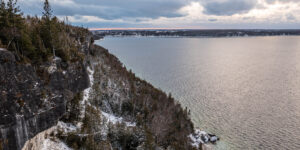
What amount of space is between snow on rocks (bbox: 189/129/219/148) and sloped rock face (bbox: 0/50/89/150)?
52.2 ft

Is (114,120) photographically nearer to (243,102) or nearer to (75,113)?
(75,113)

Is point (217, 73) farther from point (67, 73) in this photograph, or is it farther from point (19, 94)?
point (19, 94)

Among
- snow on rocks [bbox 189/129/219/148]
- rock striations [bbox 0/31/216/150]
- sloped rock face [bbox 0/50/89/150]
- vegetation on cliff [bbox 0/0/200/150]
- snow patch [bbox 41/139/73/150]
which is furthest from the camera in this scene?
snow on rocks [bbox 189/129/219/148]

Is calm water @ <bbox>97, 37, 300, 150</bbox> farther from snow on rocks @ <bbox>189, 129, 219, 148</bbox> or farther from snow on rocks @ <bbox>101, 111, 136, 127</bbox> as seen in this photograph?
snow on rocks @ <bbox>101, 111, 136, 127</bbox>

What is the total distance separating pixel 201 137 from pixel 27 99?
20.2 metres

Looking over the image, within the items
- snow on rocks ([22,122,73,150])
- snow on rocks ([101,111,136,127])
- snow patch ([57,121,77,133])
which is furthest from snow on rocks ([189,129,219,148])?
snow on rocks ([22,122,73,150])

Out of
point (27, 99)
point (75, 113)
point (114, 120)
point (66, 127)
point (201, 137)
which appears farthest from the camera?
point (201, 137)

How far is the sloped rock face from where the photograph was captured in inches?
510

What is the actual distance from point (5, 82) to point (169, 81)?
4039cm

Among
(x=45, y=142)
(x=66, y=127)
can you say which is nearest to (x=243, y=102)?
(x=66, y=127)

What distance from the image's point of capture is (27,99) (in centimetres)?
1449

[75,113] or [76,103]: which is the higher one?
[76,103]

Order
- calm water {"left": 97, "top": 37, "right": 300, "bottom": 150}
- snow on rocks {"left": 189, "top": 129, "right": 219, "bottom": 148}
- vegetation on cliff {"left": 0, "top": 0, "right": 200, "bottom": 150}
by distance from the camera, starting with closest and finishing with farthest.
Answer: vegetation on cliff {"left": 0, "top": 0, "right": 200, "bottom": 150}, snow on rocks {"left": 189, "top": 129, "right": 219, "bottom": 148}, calm water {"left": 97, "top": 37, "right": 300, "bottom": 150}

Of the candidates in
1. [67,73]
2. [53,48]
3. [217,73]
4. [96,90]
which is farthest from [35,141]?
[217,73]
